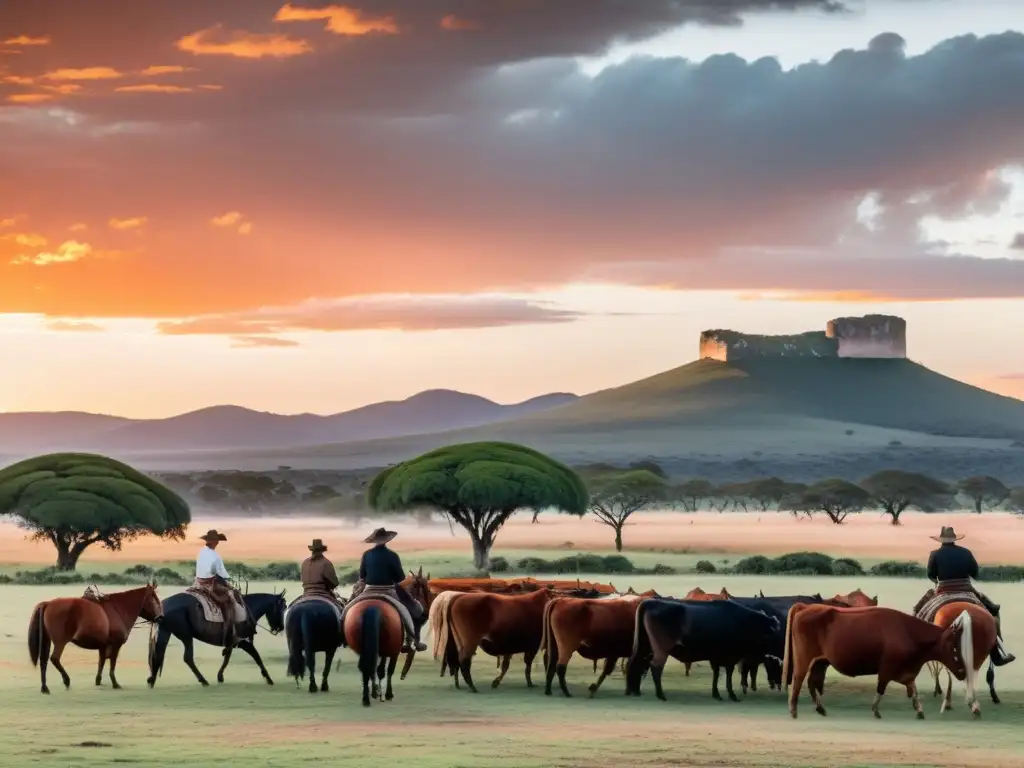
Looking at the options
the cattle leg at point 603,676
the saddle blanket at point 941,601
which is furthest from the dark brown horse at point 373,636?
the saddle blanket at point 941,601

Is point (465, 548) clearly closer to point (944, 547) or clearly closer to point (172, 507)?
point (172, 507)

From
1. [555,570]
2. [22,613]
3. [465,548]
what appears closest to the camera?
[22,613]

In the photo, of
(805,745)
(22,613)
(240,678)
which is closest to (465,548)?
(22,613)

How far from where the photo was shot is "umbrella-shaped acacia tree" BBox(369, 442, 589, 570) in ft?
222

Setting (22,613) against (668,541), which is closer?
(22,613)

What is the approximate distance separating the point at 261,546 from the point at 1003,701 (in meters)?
77.9

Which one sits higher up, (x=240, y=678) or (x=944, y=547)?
(x=944, y=547)

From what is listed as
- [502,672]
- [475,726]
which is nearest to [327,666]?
[502,672]

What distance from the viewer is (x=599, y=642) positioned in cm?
2686

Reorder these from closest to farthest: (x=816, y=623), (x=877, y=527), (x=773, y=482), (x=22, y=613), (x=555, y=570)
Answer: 1. (x=816, y=623)
2. (x=22, y=613)
3. (x=555, y=570)
4. (x=877, y=527)
5. (x=773, y=482)

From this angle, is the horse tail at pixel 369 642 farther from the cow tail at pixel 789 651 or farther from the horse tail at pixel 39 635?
the cow tail at pixel 789 651

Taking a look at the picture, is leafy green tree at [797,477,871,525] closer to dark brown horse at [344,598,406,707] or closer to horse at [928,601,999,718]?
horse at [928,601,999,718]

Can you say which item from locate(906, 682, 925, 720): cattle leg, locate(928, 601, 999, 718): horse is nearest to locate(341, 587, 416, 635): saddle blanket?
locate(906, 682, 925, 720): cattle leg

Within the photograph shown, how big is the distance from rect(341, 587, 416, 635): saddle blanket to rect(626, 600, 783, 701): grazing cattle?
10.3 ft
